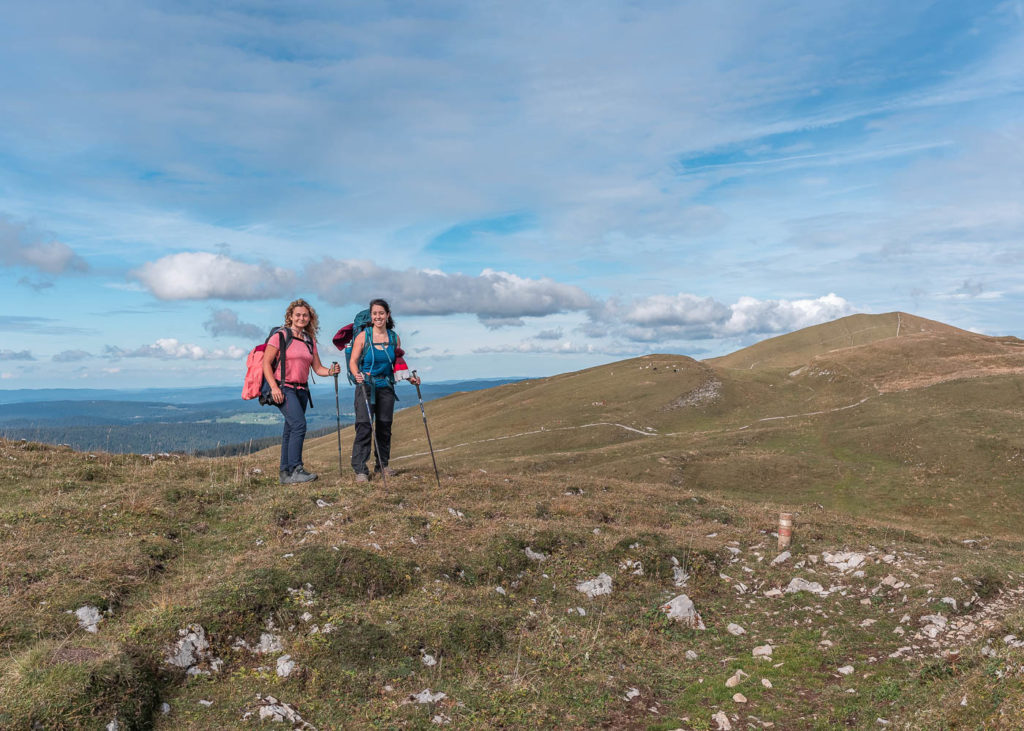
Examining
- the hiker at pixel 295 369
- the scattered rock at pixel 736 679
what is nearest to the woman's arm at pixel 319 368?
the hiker at pixel 295 369

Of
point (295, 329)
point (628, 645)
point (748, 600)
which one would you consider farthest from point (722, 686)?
point (295, 329)

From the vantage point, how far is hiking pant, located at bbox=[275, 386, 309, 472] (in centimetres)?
1534

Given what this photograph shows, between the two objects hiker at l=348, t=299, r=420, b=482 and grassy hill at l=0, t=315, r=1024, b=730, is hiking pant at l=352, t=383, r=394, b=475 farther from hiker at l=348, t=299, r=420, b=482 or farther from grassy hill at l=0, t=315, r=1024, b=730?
grassy hill at l=0, t=315, r=1024, b=730

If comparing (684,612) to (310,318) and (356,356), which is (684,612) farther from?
(310,318)

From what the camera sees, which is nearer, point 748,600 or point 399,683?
point 399,683

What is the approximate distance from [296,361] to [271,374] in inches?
30.6

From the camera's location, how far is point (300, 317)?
15.9m

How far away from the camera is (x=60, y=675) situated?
21.7ft

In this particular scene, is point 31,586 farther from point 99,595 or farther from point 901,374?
point 901,374

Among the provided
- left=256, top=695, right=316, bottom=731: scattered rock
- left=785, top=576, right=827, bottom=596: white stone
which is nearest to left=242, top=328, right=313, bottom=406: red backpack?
left=256, top=695, right=316, bottom=731: scattered rock

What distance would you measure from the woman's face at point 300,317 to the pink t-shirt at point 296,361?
1.38 feet

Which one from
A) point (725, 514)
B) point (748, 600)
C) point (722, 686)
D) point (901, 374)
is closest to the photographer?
point (722, 686)

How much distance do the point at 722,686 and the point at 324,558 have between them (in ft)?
23.8

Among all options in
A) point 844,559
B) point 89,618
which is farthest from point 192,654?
point 844,559
